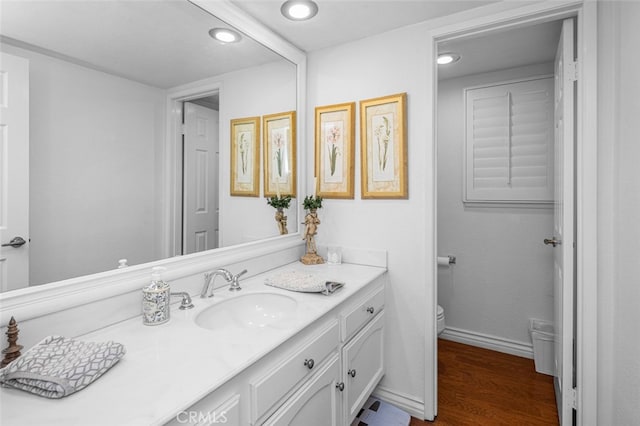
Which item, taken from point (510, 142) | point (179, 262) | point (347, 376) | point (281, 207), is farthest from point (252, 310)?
point (510, 142)

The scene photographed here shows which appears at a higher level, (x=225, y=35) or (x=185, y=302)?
(x=225, y=35)

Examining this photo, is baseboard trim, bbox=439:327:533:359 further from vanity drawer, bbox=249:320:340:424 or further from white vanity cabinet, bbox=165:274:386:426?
vanity drawer, bbox=249:320:340:424

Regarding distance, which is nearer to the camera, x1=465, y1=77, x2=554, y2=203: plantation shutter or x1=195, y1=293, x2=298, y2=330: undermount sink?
x1=195, y1=293, x2=298, y2=330: undermount sink

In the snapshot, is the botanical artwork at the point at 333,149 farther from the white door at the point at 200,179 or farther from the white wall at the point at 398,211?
the white door at the point at 200,179

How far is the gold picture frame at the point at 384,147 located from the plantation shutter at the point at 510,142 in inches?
45.3

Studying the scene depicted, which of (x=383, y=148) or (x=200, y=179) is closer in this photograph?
(x=200, y=179)

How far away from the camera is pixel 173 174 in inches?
55.7

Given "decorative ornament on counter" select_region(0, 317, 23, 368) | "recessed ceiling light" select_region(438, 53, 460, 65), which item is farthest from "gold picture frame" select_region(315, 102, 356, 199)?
"decorative ornament on counter" select_region(0, 317, 23, 368)

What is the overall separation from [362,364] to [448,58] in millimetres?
2134

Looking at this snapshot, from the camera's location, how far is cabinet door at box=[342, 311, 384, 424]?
4.78 ft

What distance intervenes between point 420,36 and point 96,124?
5.42ft

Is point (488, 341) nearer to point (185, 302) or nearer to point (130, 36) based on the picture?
point (185, 302)

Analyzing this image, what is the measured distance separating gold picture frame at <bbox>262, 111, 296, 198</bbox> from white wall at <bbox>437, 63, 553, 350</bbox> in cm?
145

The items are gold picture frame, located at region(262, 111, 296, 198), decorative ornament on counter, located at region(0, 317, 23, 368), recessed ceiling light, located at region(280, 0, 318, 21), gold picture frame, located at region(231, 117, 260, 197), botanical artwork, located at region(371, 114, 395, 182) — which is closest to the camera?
decorative ornament on counter, located at region(0, 317, 23, 368)
